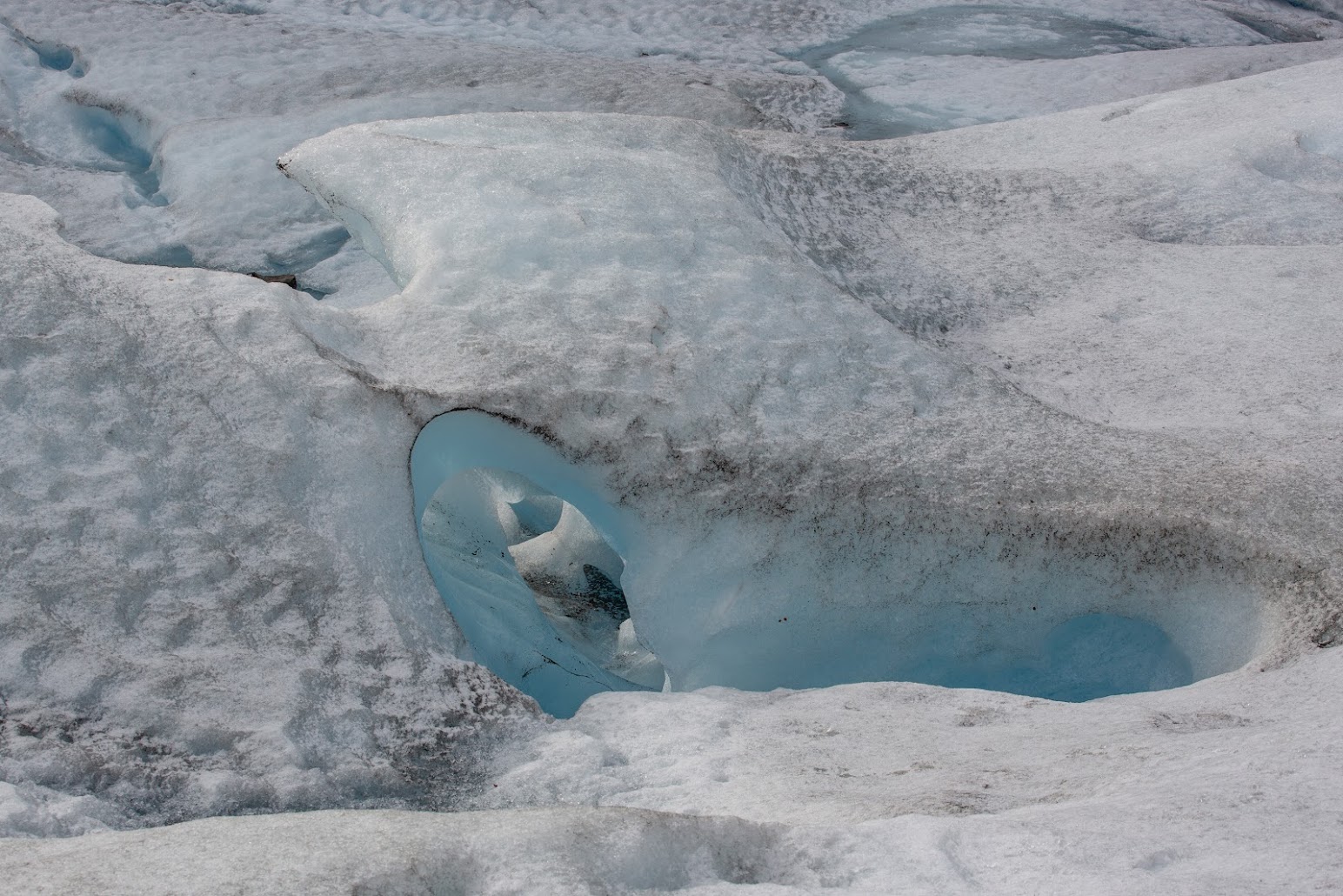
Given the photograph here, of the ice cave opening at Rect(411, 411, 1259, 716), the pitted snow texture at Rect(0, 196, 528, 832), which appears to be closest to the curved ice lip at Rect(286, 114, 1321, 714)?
the ice cave opening at Rect(411, 411, 1259, 716)

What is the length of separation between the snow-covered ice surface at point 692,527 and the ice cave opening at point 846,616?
0.5 inches

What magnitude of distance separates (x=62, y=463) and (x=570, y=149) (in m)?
1.84

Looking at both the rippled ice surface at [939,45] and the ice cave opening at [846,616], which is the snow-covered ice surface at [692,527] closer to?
the ice cave opening at [846,616]

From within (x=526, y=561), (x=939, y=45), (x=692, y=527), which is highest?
(x=939, y=45)

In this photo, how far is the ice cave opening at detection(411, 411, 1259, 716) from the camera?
2.89 m

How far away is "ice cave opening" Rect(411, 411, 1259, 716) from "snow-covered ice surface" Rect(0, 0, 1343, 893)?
12mm

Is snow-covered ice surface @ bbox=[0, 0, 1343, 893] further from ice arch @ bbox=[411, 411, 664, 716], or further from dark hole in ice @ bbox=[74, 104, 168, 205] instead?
dark hole in ice @ bbox=[74, 104, 168, 205]

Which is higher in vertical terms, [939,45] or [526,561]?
[939,45]

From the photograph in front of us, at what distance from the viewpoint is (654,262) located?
334cm

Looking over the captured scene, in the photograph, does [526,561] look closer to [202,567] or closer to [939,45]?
[202,567]

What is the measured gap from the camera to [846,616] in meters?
2.95

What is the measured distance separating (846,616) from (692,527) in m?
0.45

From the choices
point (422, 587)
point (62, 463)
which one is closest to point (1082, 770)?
point (422, 587)

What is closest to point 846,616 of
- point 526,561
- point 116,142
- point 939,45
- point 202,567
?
point 526,561
